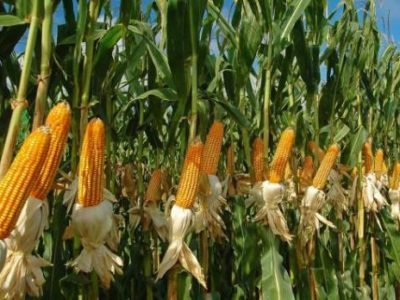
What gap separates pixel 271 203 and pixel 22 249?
5.54 feet

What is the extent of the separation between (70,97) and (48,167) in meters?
1.06

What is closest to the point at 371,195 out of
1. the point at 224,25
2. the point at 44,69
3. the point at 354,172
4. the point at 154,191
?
the point at 354,172

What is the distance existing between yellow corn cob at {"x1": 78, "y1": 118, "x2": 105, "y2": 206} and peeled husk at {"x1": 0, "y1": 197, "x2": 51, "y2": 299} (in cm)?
21

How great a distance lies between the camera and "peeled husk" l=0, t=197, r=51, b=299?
5.34 feet

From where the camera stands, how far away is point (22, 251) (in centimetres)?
166

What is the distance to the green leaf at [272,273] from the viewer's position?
3.11 m

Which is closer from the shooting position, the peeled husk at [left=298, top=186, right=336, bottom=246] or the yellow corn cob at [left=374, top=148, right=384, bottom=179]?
the peeled husk at [left=298, top=186, right=336, bottom=246]

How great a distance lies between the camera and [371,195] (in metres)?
4.77

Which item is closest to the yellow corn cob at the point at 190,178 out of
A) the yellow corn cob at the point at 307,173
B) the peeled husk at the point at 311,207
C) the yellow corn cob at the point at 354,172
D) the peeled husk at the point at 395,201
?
the peeled husk at the point at 311,207

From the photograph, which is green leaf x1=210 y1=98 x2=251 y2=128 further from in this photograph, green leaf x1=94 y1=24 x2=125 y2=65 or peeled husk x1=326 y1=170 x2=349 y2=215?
peeled husk x1=326 y1=170 x2=349 y2=215

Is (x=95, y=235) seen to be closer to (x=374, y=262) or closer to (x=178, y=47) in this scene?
(x=178, y=47)

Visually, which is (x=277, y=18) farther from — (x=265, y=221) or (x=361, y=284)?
(x=361, y=284)

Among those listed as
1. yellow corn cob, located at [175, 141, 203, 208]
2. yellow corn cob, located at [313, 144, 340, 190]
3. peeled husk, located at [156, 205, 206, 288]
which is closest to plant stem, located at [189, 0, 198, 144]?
yellow corn cob, located at [175, 141, 203, 208]

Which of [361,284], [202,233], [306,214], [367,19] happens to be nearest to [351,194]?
[361,284]
